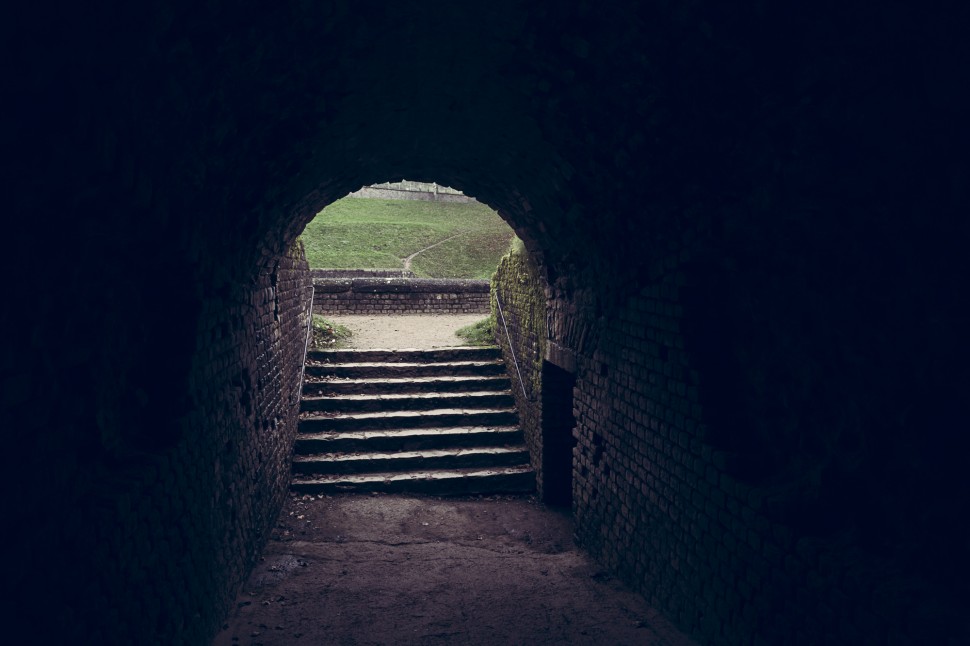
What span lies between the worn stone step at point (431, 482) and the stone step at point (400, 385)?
1.71 meters

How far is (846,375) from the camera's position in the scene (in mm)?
2721

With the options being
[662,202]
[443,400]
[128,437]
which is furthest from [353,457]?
[662,202]

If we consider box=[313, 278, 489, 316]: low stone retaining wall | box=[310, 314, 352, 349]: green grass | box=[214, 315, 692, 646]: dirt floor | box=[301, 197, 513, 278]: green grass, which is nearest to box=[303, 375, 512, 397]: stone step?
box=[310, 314, 352, 349]: green grass

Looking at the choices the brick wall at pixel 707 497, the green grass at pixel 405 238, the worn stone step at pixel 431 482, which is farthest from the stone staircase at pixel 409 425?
the green grass at pixel 405 238

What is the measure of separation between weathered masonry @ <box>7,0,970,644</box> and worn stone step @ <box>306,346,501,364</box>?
4.46 m

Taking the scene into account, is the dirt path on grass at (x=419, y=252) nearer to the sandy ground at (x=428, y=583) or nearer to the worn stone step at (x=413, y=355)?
the worn stone step at (x=413, y=355)

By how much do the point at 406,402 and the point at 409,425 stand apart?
1.56 ft

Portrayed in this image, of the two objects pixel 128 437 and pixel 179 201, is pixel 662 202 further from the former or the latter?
pixel 128 437

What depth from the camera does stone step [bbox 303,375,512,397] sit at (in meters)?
9.34

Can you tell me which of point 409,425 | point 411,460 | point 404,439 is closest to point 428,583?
point 411,460

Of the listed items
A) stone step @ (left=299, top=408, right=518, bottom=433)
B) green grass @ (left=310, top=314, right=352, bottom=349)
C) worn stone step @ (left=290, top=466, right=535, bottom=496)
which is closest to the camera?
worn stone step @ (left=290, top=466, right=535, bottom=496)

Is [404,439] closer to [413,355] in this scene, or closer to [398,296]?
[413,355]

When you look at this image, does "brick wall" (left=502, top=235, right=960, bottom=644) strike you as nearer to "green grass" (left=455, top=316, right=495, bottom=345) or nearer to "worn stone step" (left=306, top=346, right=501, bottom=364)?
"worn stone step" (left=306, top=346, right=501, bottom=364)

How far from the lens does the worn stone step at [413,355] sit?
10.1 m
